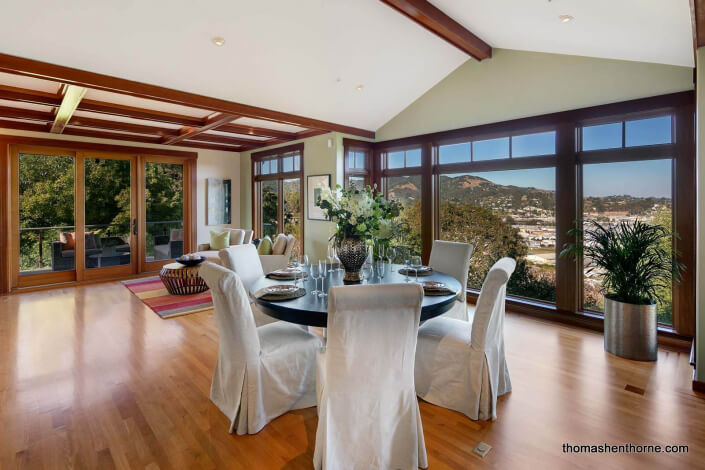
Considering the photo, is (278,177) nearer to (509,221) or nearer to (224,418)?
(509,221)

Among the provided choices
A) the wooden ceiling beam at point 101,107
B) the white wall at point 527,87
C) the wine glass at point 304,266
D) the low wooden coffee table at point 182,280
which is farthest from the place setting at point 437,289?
the wooden ceiling beam at point 101,107

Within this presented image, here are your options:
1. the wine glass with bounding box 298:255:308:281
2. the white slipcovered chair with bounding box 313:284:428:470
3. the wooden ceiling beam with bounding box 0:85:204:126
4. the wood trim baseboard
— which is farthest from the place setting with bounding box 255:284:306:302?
the wooden ceiling beam with bounding box 0:85:204:126

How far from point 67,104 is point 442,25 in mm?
4445

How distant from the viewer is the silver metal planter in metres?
3.12

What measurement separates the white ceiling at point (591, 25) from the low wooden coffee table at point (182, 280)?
15.2 ft

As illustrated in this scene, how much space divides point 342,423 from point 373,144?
16.9ft

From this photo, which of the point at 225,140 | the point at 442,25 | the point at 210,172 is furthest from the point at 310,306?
the point at 210,172

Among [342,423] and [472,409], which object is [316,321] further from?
[472,409]

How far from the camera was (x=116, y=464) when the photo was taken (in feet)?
6.18

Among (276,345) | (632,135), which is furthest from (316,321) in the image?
(632,135)

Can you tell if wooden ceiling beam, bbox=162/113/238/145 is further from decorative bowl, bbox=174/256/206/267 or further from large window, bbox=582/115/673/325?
large window, bbox=582/115/673/325

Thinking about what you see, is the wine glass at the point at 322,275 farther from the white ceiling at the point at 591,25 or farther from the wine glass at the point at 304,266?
the white ceiling at the point at 591,25

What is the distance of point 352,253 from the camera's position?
2.66 meters

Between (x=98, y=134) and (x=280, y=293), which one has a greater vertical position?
(x=98, y=134)
